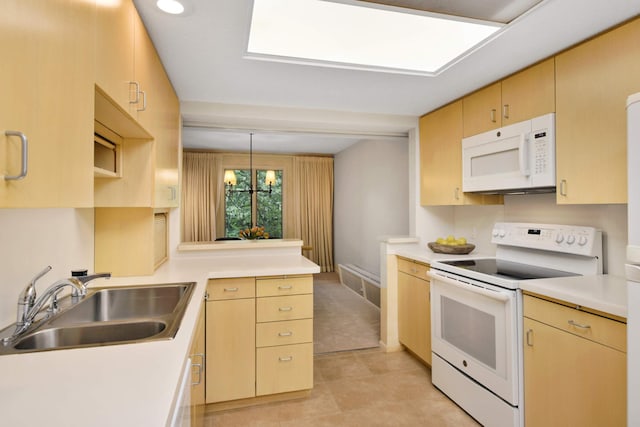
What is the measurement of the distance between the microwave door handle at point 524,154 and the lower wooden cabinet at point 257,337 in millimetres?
1528

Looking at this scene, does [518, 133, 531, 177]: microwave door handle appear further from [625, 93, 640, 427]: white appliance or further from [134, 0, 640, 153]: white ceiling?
[625, 93, 640, 427]: white appliance

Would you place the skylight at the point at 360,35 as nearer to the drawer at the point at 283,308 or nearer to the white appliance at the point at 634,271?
the white appliance at the point at 634,271

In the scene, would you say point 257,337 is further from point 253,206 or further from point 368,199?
point 253,206

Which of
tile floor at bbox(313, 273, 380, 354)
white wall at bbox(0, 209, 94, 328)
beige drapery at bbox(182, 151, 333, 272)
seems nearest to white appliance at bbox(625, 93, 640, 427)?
white wall at bbox(0, 209, 94, 328)

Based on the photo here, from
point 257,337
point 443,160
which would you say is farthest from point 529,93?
point 257,337

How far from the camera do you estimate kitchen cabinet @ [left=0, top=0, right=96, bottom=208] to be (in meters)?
0.61

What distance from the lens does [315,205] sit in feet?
22.7

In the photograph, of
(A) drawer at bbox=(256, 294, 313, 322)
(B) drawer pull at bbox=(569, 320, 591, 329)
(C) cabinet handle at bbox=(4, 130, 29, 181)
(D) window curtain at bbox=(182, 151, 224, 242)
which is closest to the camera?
(C) cabinet handle at bbox=(4, 130, 29, 181)

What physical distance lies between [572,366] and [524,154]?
3.90ft

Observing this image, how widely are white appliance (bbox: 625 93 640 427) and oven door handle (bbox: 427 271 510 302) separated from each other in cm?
65

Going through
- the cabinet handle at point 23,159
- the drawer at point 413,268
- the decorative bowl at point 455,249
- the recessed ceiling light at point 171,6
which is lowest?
the drawer at point 413,268

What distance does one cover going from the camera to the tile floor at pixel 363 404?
6.79 ft

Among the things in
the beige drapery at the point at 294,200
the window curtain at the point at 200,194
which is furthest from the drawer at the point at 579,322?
the window curtain at the point at 200,194

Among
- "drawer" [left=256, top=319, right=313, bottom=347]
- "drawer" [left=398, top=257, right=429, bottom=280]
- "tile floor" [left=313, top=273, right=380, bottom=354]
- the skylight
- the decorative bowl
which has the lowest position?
"tile floor" [left=313, top=273, right=380, bottom=354]
